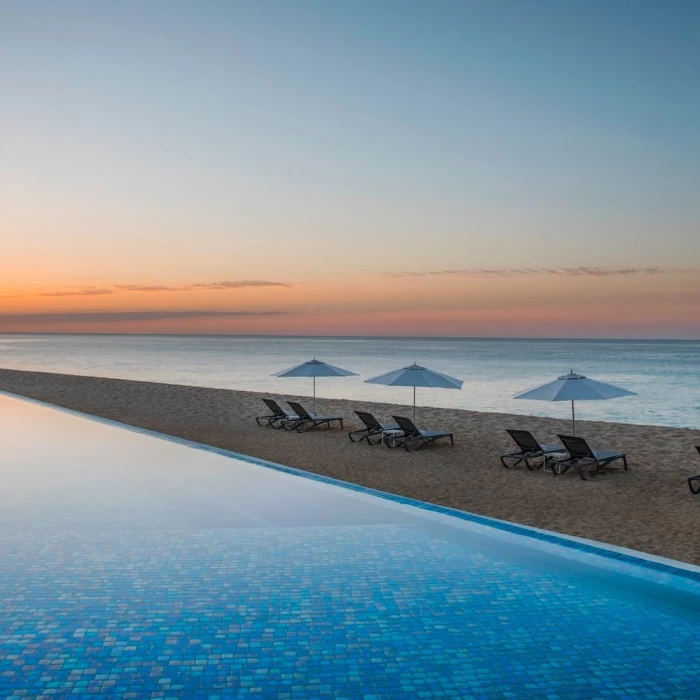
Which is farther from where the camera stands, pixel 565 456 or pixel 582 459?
pixel 565 456

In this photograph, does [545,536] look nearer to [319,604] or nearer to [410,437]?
[319,604]

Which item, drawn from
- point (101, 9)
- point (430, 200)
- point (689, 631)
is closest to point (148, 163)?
point (101, 9)

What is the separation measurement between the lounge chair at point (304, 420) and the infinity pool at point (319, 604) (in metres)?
6.14

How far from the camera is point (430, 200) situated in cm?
2483

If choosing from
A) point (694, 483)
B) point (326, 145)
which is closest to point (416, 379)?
point (694, 483)

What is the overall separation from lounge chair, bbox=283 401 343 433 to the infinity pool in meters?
6.14

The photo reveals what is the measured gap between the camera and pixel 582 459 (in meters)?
9.88

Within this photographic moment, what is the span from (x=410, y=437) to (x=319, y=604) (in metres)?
7.46

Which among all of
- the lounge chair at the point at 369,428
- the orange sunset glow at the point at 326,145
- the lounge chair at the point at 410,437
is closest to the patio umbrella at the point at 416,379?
the lounge chair at the point at 369,428

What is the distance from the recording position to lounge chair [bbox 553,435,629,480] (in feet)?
31.9

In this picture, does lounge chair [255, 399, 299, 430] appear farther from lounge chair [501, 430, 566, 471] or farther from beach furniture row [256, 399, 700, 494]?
lounge chair [501, 430, 566, 471]

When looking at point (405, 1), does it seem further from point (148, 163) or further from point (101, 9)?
point (148, 163)

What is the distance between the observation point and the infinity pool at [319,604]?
410 centimetres

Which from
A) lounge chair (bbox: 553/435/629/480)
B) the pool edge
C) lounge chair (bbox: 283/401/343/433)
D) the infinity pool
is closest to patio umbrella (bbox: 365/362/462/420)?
lounge chair (bbox: 283/401/343/433)
